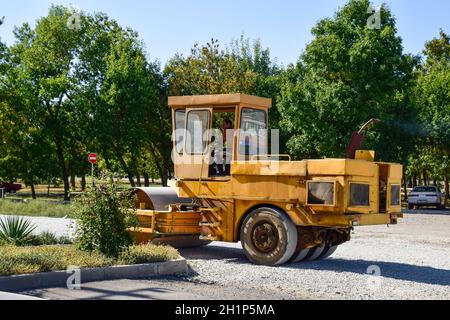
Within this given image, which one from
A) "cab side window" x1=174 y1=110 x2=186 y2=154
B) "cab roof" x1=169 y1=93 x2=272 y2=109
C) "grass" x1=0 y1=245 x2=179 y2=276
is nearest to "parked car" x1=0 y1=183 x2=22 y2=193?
"cab side window" x1=174 y1=110 x2=186 y2=154

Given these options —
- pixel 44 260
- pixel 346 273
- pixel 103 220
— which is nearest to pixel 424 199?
pixel 346 273

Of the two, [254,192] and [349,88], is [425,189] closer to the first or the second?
[349,88]

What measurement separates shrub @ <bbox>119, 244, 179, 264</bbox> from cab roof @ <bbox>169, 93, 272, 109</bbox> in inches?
131

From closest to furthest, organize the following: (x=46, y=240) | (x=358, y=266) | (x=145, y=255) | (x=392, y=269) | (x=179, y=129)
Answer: (x=145, y=255)
(x=392, y=269)
(x=358, y=266)
(x=179, y=129)
(x=46, y=240)

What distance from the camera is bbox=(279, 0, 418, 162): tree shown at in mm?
36438

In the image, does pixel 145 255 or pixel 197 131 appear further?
pixel 197 131

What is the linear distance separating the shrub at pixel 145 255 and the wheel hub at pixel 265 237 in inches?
67.2

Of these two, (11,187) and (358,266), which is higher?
(11,187)

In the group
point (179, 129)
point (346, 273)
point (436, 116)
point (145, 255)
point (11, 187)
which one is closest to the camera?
point (145, 255)

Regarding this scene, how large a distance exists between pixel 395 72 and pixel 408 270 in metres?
27.3

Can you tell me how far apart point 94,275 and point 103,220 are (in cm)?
155

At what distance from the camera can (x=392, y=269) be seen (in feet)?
40.5

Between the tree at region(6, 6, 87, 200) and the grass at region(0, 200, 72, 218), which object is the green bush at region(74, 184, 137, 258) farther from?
the tree at region(6, 6, 87, 200)

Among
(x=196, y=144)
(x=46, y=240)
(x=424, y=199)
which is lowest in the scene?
(x=46, y=240)
